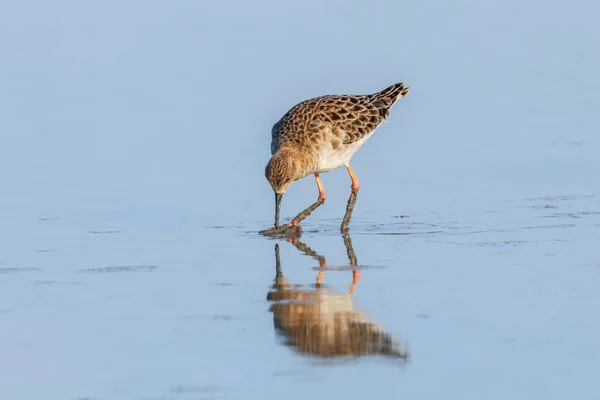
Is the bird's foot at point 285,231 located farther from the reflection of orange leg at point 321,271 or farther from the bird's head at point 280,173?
the reflection of orange leg at point 321,271

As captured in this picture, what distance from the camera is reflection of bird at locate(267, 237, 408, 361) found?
7.80 meters

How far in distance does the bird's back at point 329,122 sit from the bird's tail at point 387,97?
0.03m

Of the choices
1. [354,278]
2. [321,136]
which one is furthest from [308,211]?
[354,278]

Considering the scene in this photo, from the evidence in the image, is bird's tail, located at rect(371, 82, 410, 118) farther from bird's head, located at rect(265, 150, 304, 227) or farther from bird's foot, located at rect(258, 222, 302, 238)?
bird's foot, located at rect(258, 222, 302, 238)

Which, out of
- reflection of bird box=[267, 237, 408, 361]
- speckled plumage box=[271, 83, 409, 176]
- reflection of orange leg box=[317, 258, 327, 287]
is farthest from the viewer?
speckled plumage box=[271, 83, 409, 176]

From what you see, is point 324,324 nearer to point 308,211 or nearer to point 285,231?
point 285,231

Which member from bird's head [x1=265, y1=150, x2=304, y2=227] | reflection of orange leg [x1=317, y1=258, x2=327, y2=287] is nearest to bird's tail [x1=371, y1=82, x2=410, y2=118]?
bird's head [x1=265, y1=150, x2=304, y2=227]

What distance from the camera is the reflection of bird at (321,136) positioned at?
1230 cm

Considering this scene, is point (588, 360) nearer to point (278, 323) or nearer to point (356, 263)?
point (278, 323)

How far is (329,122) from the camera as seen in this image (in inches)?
516

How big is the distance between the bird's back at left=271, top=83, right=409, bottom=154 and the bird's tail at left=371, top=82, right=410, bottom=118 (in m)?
0.03

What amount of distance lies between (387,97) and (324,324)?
591 centimetres

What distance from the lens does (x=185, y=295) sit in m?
9.15

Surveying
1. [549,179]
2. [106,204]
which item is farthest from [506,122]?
[106,204]
